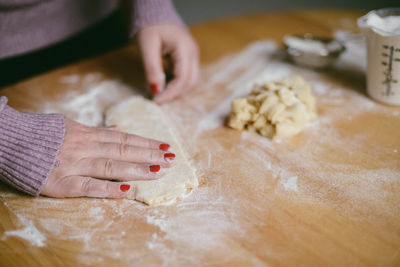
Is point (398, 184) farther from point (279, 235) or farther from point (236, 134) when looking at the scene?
point (236, 134)

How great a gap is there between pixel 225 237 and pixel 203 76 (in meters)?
0.83

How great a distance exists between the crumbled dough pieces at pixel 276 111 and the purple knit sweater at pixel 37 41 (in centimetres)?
51

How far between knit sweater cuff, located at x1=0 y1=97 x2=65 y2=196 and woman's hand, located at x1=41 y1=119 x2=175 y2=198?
2 cm

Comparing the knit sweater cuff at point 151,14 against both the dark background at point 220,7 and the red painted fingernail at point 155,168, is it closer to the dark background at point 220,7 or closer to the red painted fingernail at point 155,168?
the red painted fingernail at point 155,168

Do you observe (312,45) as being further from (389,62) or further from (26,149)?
(26,149)

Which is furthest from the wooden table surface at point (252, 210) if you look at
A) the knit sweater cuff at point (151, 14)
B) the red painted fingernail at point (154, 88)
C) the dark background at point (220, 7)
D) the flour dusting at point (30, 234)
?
the dark background at point (220, 7)

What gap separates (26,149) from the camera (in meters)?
0.90

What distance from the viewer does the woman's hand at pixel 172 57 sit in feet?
4.27

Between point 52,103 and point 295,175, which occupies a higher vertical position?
point 52,103

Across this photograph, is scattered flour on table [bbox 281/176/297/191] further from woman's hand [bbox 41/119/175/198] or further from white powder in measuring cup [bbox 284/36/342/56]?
white powder in measuring cup [bbox 284/36/342/56]

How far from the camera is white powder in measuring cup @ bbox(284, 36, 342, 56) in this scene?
55.8 inches

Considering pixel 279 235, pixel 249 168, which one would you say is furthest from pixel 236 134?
pixel 279 235

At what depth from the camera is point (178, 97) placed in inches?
52.7

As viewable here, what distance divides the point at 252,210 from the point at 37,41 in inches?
44.8
